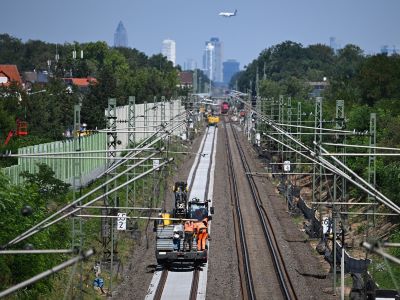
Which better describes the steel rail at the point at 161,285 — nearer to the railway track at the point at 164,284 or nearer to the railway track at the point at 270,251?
the railway track at the point at 164,284

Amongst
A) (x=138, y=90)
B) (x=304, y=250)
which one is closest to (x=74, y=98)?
(x=138, y=90)

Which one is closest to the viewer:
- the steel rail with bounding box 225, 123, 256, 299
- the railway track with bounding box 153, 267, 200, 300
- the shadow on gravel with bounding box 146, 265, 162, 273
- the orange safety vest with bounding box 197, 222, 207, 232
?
the railway track with bounding box 153, 267, 200, 300

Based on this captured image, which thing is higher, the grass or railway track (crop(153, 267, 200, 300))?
the grass

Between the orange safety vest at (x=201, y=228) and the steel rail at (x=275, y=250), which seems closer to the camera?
the steel rail at (x=275, y=250)

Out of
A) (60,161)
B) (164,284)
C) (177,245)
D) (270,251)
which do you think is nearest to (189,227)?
(177,245)

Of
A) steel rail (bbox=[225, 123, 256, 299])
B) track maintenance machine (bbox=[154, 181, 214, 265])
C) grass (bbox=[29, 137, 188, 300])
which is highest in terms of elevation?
track maintenance machine (bbox=[154, 181, 214, 265])

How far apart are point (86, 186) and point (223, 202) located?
9949mm

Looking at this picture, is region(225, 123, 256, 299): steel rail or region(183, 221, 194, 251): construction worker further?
region(183, 221, 194, 251): construction worker

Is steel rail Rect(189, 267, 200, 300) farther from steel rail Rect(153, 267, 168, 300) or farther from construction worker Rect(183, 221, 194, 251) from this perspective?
construction worker Rect(183, 221, 194, 251)

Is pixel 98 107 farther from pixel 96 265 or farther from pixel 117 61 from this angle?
pixel 117 61

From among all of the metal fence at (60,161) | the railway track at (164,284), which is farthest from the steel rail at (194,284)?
the metal fence at (60,161)

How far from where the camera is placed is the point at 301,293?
103ft

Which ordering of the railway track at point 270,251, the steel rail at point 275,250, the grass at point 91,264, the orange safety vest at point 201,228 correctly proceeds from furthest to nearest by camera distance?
1. the orange safety vest at point 201,228
2. the steel rail at point 275,250
3. the railway track at point 270,251
4. the grass at point 91,264

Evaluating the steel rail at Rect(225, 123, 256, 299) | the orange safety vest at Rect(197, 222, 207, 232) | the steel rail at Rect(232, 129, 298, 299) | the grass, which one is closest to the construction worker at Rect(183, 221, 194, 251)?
the orange safety vest at Rect(197, 222, 207, 232)
